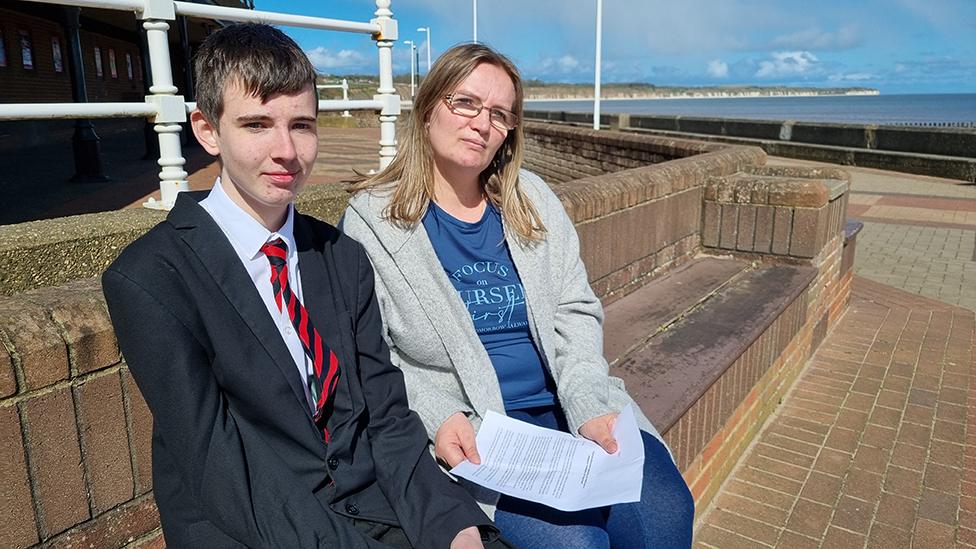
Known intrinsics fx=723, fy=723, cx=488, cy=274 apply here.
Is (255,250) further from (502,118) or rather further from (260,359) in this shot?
(502,118)

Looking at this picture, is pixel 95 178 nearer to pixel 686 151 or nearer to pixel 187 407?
pixel 686 151

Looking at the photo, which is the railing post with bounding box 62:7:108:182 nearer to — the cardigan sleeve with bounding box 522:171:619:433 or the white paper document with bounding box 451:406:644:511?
the cardigan sleeve with bounding box 522:171:619:433

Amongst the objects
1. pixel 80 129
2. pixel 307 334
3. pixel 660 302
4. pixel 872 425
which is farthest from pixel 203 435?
pixel 80 129

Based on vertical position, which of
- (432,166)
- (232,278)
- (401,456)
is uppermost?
(432,166)

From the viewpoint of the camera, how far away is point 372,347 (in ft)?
5.89

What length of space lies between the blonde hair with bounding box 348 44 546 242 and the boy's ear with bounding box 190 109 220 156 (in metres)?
0.68

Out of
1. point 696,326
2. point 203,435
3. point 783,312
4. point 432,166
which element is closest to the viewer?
point 203,435

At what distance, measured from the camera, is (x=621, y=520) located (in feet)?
6.48

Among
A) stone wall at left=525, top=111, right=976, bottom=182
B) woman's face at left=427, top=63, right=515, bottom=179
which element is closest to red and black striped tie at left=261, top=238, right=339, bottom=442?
woman's face at left=427, top=63, right=515, bottom=179

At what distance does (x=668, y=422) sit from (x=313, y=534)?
5.08 ft

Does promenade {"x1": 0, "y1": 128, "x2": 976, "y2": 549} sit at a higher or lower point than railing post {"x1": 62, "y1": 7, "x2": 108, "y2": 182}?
lower

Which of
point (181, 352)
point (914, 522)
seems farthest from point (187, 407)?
point (914, 522)

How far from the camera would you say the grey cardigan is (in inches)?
82.9

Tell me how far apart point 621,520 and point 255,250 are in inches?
47.3
